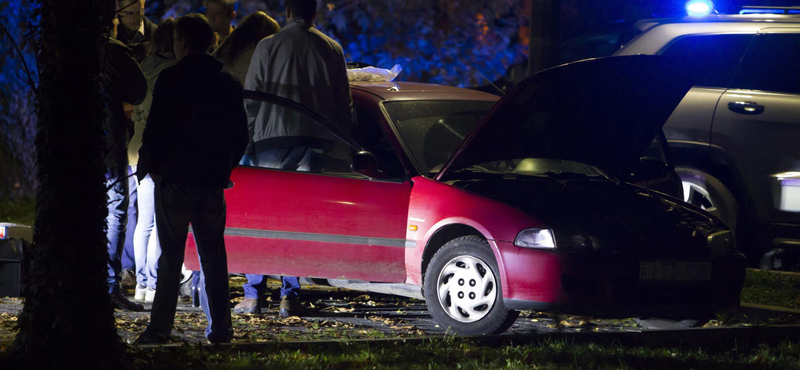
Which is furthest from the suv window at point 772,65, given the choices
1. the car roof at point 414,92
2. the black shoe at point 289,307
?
the black shoe at point 289,307

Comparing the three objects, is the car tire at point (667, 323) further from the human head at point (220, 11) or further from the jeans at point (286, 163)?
the human head at point (220, 11)

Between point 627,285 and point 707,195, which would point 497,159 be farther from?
point 707,195

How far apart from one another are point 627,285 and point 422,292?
1387mm

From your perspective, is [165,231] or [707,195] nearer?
[165,231]

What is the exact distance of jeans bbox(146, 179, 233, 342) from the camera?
587 centimetres

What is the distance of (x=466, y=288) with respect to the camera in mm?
6852

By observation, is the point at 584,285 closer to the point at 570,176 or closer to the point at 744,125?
the point at 570,176

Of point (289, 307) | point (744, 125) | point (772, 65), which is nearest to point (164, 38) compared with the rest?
point (289, 307)

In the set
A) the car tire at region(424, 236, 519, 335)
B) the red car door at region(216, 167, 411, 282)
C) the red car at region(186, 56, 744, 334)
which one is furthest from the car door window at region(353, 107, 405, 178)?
the car tire at region(424, 236, 519, 335)

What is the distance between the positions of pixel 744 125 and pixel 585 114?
189 centimetres

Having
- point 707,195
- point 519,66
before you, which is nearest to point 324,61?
point 707,195

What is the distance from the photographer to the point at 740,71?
8.99 metres

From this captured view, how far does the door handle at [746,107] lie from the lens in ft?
28.7

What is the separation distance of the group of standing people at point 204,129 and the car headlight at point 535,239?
5.33 ft
